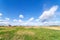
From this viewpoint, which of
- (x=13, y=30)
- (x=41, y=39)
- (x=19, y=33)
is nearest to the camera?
(x=41, y=39)

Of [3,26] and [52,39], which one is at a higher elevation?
[3,26]

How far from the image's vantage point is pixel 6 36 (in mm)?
15570

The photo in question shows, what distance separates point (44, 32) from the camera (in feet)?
54.3

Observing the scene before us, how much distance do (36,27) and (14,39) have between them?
3.87m

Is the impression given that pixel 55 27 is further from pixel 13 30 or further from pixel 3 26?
pixel 3 26

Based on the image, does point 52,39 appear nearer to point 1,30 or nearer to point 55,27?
point 55,27

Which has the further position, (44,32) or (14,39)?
(44,32)

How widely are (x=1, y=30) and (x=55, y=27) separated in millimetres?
6786

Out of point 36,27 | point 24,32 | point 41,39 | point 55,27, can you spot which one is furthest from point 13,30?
point 55,27

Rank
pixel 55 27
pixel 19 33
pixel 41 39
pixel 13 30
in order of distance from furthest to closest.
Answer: pixel 55 27, pixel 13 30, pixel 19 33, pixel 41 39

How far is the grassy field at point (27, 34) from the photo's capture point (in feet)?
49.6

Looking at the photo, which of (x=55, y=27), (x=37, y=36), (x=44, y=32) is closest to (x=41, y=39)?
(x=37, y=36)

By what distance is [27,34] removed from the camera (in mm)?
15898

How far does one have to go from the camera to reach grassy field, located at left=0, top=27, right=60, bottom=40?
49.6 feet
